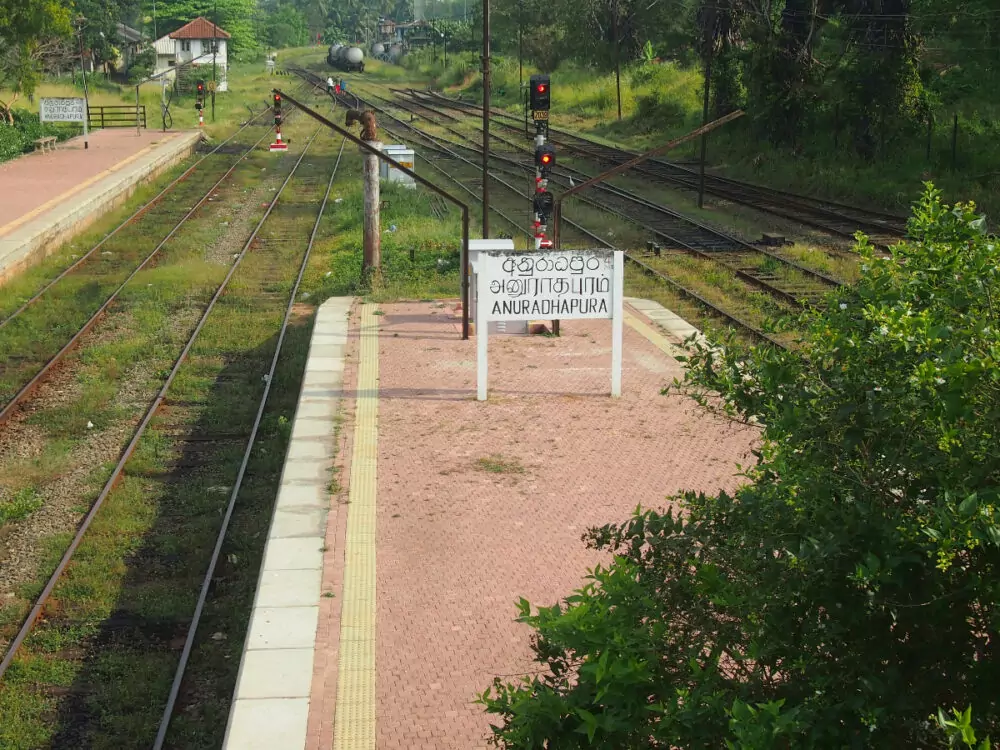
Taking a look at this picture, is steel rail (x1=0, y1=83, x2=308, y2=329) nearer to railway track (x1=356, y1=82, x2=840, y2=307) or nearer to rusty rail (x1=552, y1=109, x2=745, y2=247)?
rusty rail (x1=552, y1=109, x2=745, y2=247)

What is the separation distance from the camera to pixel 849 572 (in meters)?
3.78

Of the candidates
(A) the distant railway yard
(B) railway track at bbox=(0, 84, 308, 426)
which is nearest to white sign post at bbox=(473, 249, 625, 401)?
(A) the distant railway yard

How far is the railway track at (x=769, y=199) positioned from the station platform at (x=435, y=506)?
803cm

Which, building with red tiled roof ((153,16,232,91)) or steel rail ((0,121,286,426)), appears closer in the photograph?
steel rail ((0,121,286,426))

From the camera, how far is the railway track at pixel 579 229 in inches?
693

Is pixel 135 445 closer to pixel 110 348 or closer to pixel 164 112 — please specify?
pixel 110 348

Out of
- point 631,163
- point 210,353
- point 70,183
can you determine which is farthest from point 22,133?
point 631,163

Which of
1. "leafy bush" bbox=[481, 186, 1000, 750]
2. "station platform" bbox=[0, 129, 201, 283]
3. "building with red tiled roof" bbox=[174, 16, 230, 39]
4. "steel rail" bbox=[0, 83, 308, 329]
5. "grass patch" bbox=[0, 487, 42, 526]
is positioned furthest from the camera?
"building with red tiled roof" bbox=[174, 16, 230, 39]

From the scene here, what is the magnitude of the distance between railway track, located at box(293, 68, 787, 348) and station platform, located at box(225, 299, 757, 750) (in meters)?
1.07

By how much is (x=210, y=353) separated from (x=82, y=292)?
5202 mm

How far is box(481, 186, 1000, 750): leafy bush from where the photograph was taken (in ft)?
11.9

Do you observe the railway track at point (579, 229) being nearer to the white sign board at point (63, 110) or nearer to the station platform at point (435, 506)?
the station platform at point (435, 506)

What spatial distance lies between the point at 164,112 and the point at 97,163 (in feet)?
48.3

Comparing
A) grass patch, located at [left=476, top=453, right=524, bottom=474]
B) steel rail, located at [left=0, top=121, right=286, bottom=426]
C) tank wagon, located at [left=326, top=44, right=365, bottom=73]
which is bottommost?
grass patch, located at [left=476, top=453, right=524, bottom=474]
